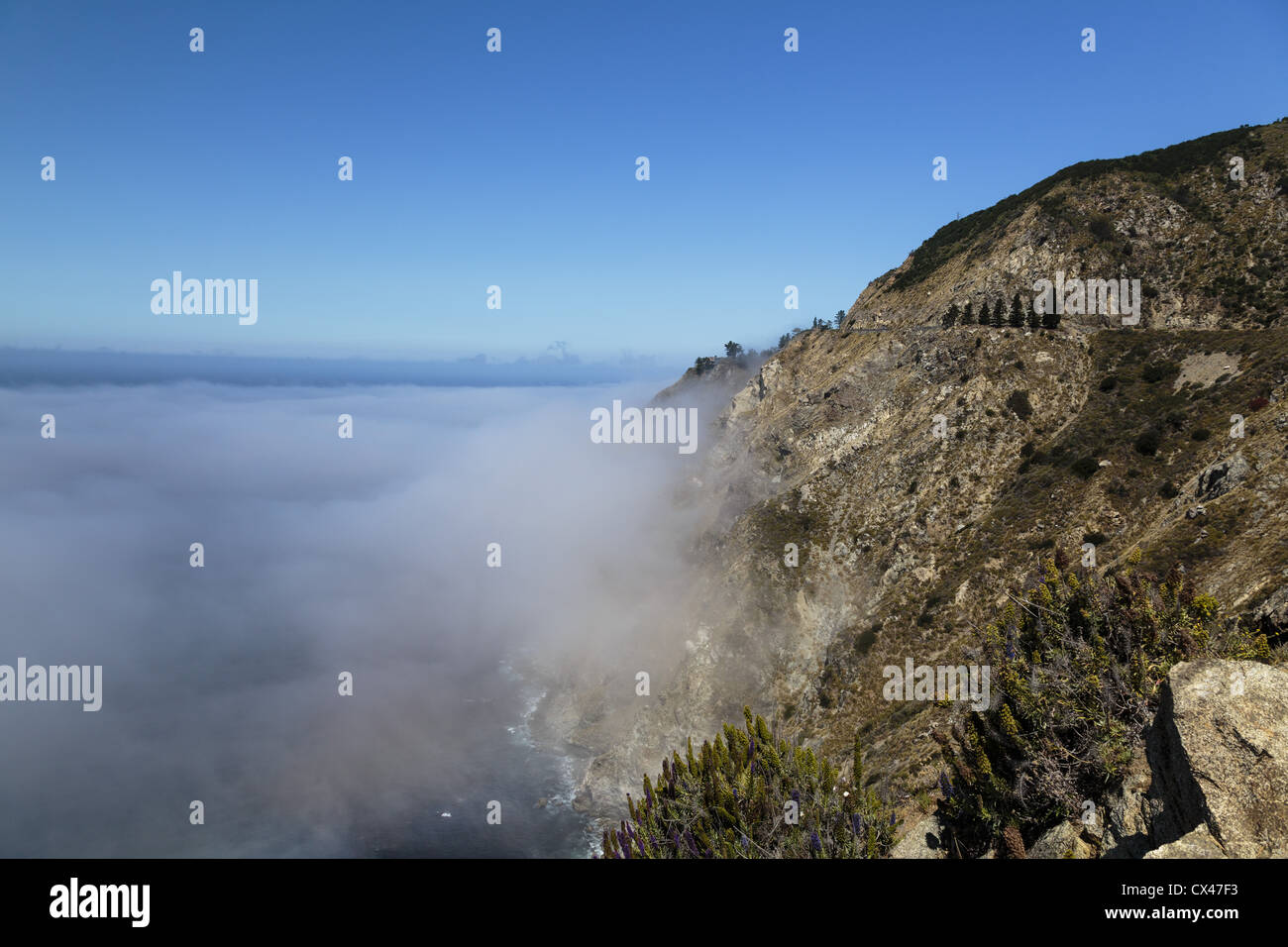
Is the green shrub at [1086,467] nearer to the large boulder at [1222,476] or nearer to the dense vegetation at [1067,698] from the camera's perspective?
the large boulder at [1222,476]

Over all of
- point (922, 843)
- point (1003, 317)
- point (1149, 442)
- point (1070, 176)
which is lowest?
point (922, 843)

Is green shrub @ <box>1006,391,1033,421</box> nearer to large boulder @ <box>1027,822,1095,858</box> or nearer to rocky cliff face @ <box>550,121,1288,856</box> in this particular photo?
rocky cliff face @ <box>550,121,1288,856</box>

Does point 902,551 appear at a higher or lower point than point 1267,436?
lower

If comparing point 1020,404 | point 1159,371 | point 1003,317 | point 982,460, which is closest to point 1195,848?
point 982,460

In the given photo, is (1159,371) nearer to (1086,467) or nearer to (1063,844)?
(1086,467)
